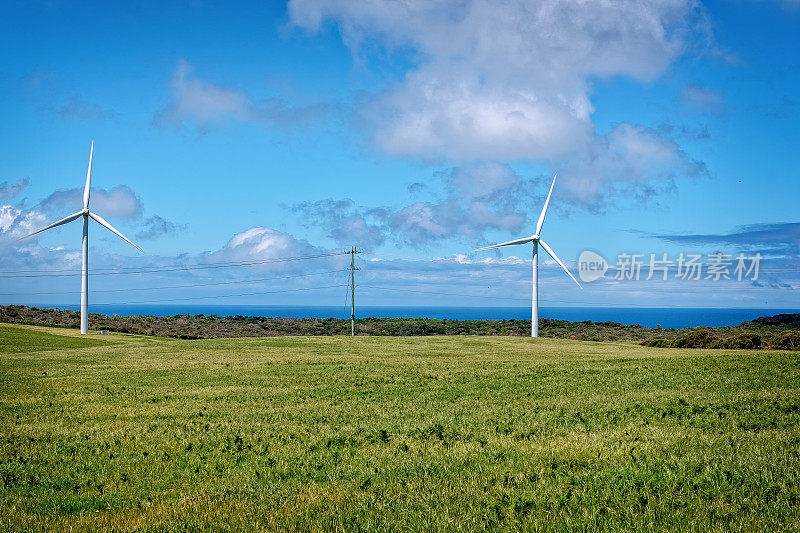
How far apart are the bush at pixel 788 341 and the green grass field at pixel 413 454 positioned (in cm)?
2609

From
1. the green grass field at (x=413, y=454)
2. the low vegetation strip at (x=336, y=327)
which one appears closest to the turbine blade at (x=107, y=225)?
the low vegetation strip at (x=336, y=327)

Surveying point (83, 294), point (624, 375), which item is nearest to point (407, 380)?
point (624, 375)

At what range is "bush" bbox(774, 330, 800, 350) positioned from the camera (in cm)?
4667

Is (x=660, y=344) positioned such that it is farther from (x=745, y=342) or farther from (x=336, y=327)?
(x=336, y=327)

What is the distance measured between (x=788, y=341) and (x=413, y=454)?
45.5m

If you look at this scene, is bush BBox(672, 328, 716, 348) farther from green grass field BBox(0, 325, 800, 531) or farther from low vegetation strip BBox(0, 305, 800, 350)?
green grass field BBox(0, 325, 800, 531)

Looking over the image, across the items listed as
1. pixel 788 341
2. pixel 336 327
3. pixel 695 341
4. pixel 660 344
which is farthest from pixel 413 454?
pixel 336 327

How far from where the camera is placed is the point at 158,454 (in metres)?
12.9

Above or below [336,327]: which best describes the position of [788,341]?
above

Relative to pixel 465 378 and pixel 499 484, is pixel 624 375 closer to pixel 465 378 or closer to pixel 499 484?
pixel 465 378

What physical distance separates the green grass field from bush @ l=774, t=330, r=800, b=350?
26.1 metres

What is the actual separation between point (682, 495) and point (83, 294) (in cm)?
7912

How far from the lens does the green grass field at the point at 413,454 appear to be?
8805mm

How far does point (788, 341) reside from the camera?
157ft
